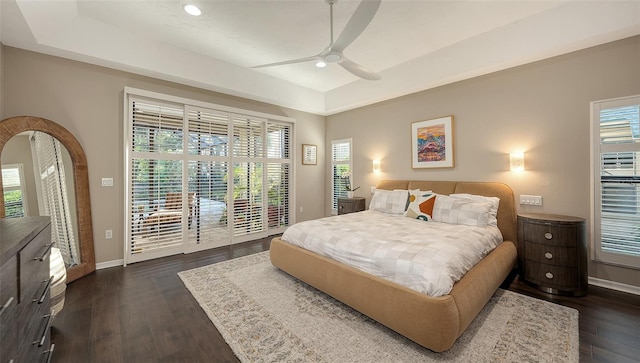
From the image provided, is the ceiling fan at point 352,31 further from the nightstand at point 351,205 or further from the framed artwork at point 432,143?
the nightstand at point 351,205

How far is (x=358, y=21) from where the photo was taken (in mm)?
2209

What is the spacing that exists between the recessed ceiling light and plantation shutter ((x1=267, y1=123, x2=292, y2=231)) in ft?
8.34

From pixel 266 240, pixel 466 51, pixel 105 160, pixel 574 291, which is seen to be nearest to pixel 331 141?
pixel 266 240

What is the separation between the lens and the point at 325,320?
7.27ft

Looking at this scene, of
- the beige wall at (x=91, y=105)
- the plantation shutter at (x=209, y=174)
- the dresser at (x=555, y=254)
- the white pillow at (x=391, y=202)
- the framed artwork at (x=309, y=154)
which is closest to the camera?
the dresser at (x=555, y=254)

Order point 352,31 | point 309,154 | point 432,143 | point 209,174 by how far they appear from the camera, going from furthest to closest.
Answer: point 309,154 < point 209,174 < point 432,143 < point 352,31

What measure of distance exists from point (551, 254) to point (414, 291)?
6.57 feet

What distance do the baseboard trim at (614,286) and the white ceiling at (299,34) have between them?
2.70 meters

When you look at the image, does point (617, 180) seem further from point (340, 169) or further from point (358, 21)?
point (340, 169)

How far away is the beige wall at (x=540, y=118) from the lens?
2.79 m

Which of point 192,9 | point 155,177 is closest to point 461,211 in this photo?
point 192,9

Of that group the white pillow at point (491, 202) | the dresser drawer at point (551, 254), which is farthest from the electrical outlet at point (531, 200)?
the dresser drawer at point (551, 254)

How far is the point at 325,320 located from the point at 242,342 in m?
0.72

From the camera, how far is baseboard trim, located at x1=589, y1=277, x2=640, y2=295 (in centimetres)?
265
